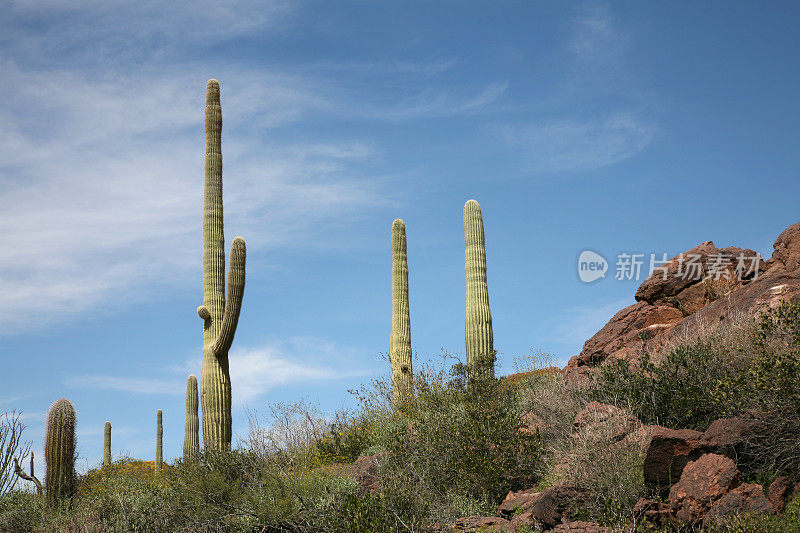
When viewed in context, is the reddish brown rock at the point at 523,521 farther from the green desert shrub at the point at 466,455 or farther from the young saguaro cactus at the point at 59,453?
the young saguaro cactus at the point at 59,453

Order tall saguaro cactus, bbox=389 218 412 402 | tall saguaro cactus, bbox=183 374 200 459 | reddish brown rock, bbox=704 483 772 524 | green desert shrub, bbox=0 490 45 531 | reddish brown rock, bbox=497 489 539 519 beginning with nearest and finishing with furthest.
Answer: reddish brown rock, bbox=704 483 772 524 → reddish brown rock, bbox=497 489 539 519 → green desert shrub, bbox=0 490 45 531 → tall saguaro cactus, bbox=389 218 412 402 → tall saguaro cactus, bbox=183 374 200 459

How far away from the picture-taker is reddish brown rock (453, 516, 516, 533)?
8258 mm

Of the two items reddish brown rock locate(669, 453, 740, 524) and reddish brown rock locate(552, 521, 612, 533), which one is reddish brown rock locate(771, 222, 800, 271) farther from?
reddish brown rock locate(552, 521, 612, 533)

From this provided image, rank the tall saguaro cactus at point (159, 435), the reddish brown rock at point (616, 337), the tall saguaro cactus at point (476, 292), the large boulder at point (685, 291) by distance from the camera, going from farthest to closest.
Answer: the tall saguaro cactus at point (159, 435) → the tall saguaro cactus at point (476, 292) → the reddish brown rock at point (616, 337) → the large boulder at point (685, 291)

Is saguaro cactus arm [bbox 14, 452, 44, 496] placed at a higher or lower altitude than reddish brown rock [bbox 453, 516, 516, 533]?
higher

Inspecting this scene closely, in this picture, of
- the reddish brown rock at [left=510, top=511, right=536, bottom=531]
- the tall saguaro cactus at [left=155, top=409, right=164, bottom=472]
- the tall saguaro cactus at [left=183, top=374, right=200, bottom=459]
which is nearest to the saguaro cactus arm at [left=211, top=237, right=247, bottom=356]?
the tall saguaro cactus at [left=183, top=374, right=200, bottom=459]

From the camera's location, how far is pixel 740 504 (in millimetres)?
7582

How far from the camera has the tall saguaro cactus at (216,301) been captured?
1484cm

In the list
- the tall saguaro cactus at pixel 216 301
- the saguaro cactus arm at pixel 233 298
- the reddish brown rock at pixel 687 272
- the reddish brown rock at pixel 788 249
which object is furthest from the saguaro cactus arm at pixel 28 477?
the reddish brown rock at pixel 788 249

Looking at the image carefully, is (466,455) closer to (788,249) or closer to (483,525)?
(483,525)

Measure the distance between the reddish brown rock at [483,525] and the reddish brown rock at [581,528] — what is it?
0.57 meters

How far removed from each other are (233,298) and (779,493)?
10.8 m

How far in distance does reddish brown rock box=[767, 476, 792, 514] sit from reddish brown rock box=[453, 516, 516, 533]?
296 cm

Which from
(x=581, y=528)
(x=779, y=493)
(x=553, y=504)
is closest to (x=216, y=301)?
(x=553, y=504)
